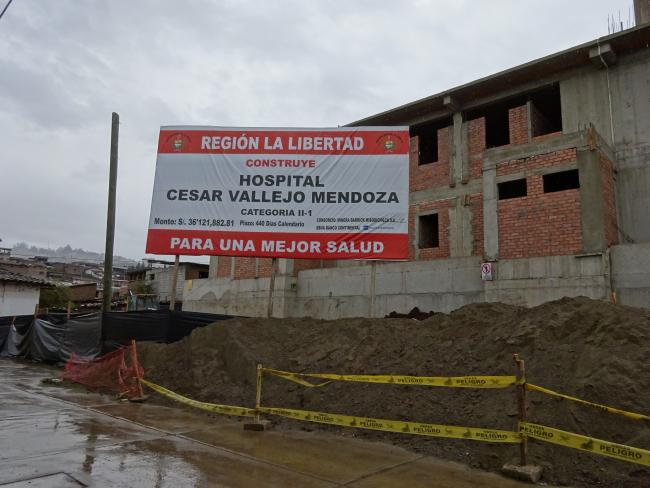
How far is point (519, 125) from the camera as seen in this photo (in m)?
16.8

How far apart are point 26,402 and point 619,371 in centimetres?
1002

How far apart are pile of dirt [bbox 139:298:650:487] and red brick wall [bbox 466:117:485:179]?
9356 mm

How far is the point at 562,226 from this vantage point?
453 inches

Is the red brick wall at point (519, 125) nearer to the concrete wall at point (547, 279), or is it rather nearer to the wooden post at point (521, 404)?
the concrete wall at point (547, 279)

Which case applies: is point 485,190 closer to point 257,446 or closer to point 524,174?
point 524,174

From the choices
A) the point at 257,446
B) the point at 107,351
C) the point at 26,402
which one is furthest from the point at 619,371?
the point at 107,351

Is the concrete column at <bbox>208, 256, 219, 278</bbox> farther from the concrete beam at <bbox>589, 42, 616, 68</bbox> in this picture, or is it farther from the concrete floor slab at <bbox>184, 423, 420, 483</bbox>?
the concrete beam at <bbox>589, 42, 616, 68</bbox>

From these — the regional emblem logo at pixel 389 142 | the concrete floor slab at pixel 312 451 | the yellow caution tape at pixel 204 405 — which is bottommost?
the concrete floor slab at pixel 312 451

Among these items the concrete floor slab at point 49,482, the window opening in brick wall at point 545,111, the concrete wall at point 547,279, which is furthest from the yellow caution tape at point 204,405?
the window opening in brick wall at point 545,111

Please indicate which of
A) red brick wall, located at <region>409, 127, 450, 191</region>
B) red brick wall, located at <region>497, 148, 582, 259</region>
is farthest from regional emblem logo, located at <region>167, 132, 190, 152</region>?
red brick wall, located at <region>409, 127, 450, 191</region>

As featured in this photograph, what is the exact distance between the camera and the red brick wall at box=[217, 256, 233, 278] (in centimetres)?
1981

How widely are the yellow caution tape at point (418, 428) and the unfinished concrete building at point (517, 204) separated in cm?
446

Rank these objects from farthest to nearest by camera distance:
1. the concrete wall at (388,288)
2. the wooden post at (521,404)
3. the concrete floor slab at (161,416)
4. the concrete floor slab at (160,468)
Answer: the concrete wall at (388,288) < the concrete floor slab at (161,416) < the wooden post at (521,404) < the concrete floor slab at (160,468)

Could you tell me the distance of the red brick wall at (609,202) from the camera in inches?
448
